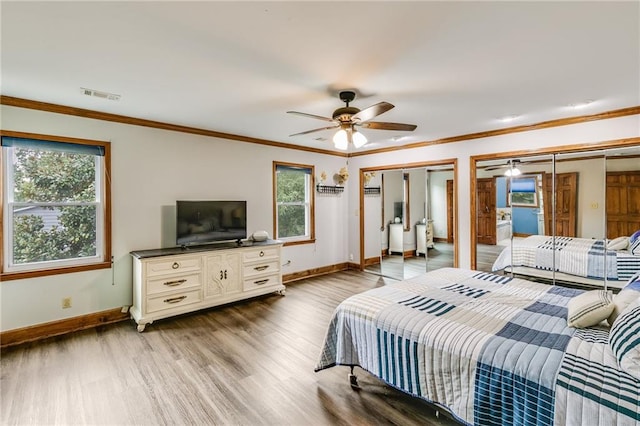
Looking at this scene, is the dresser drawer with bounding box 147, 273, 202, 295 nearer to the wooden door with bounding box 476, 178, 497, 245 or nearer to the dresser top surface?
the dresser top surface

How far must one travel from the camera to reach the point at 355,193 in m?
6.34

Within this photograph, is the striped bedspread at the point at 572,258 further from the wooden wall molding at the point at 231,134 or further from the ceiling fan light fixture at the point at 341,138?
the ceiling fan light fixture at the point at 341,138

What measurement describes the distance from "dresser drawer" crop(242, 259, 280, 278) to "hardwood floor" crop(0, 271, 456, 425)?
2.77 feet

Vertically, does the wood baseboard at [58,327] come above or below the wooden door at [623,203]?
below

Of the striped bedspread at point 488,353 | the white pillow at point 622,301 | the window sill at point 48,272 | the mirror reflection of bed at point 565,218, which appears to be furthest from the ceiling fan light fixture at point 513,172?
the window sill at point 48,272

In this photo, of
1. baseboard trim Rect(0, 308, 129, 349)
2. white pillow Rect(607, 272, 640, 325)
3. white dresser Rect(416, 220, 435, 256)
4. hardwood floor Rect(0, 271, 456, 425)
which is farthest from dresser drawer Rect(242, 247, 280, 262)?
white pillow Rect(607, 272, 640, 325)

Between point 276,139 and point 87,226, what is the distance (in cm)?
288

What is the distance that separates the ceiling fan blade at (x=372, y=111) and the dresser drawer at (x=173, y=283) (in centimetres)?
276

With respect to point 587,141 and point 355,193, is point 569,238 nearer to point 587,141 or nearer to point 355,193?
point 587,141

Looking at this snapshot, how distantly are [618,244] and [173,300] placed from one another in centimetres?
558

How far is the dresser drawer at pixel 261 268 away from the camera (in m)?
4.36

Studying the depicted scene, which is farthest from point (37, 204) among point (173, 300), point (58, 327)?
point (173, 300)

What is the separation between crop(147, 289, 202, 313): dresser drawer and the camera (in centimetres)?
352

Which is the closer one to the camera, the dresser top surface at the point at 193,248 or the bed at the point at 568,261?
the dresser top surface at the point at 193,248
